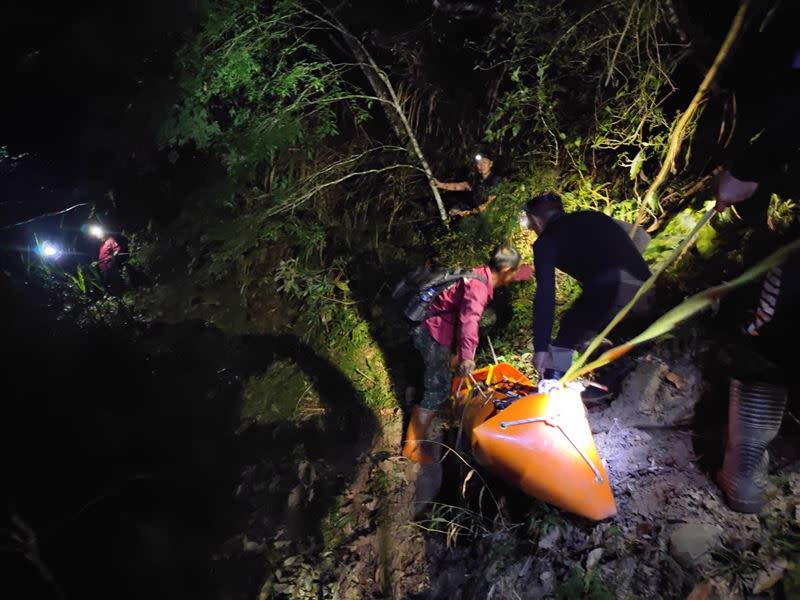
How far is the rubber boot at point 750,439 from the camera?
234 cm

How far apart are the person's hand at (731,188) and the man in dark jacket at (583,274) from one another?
75 centimetres

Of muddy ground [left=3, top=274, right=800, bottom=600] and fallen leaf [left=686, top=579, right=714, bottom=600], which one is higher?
fallen leaf [left=686, top=579, right=714, bottom=600]

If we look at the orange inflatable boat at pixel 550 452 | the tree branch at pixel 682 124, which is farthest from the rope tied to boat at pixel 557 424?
the tree branch at pixel 682 124

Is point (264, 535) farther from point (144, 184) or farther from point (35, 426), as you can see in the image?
point (144, 184)

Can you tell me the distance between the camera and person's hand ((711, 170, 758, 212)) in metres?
2.20

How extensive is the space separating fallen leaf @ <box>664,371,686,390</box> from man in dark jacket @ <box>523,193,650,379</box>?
2.61 feet

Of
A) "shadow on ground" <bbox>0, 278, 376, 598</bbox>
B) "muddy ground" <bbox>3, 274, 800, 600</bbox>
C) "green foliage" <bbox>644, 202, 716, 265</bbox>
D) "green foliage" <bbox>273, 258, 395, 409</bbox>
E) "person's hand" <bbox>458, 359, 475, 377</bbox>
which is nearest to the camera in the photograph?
"muddy ground" <bbox>3, 274, 800, 600</bbox>

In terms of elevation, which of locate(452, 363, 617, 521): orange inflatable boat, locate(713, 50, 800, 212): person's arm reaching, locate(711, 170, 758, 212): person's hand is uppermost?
locate(713, 50, 800, 212): person's arm reaching

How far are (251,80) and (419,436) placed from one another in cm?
430

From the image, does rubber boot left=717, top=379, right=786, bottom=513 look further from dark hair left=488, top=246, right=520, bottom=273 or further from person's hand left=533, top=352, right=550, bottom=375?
dark hair left=488, top=246, right=520, bottom=273

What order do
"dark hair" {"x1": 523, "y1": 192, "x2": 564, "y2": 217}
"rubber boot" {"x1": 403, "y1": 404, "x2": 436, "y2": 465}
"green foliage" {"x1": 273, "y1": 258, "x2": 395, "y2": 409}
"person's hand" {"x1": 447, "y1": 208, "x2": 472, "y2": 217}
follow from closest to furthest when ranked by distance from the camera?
1. "dark hair" {"x1": 523, "y1": 192, "x2": 564, "y2": 217}
2. "rubber boot" {"x1": 403, "y1": 404, "x2": 436, "y2": 465}
3. "green foliage" {"x1": 273, "y1": 258, "x2": 395, "y2": 409}
4. "person's hand" {"x1": 447, "y1": 208, "x2": 472, "y2": 217}

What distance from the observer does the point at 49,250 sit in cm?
1247

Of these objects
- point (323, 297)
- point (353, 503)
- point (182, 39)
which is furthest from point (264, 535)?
point (182, 39)

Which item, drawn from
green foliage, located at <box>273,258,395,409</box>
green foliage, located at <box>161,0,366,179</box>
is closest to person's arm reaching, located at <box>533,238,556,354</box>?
green foliage, located at <box>273,258,395,409</box>
